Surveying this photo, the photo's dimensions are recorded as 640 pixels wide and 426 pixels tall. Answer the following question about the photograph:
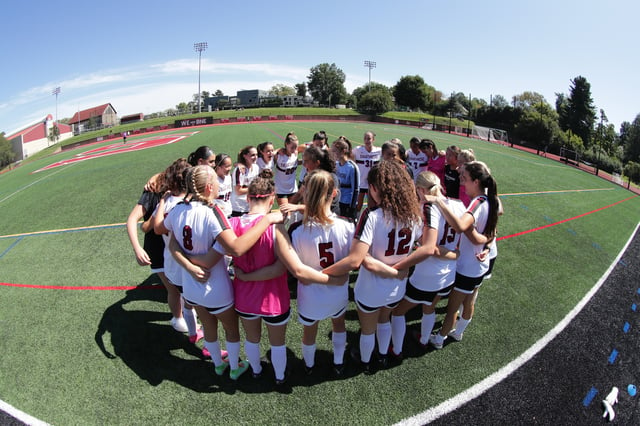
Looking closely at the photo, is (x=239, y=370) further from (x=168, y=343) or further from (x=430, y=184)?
(x=430, y=184)

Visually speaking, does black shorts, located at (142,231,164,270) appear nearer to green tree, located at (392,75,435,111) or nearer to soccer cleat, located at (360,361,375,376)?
soccer cleat, located at (360,361,375,376)

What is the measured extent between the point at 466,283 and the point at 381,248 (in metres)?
1.44

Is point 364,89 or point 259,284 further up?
point 364,89

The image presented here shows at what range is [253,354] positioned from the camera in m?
3.24

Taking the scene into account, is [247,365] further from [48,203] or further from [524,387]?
[48,203]

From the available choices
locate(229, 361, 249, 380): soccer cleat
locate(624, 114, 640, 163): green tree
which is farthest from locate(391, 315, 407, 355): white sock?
locate(624, 114, 640, 163): green tree

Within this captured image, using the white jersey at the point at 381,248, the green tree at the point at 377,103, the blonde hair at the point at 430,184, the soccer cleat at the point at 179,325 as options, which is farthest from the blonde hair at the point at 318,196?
the green tree at the point at 377,103

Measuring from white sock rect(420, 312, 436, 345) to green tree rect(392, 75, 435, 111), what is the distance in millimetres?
89244

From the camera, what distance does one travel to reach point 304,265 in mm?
2662

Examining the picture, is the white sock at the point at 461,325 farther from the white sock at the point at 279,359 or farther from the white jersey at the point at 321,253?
the white sock at the point at 279,359

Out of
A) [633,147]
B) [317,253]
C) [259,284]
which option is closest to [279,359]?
[259,284]

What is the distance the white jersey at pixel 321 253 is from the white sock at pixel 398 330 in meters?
1.00

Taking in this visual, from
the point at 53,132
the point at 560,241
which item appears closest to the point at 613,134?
the point at 560,241

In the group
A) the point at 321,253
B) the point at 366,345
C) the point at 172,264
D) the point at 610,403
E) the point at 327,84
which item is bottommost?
the point at 610,403
